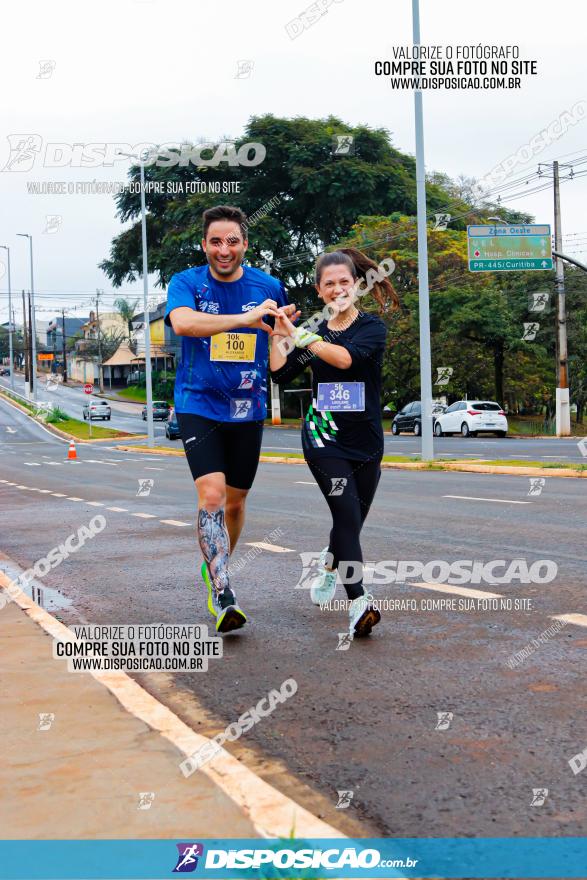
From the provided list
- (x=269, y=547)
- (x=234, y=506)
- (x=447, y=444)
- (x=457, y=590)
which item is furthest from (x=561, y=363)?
(x=234, y=506)

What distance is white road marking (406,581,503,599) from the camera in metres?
6.46

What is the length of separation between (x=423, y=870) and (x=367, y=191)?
54.8 m

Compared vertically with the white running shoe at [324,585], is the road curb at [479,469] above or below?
below

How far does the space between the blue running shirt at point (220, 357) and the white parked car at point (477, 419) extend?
3338 cm

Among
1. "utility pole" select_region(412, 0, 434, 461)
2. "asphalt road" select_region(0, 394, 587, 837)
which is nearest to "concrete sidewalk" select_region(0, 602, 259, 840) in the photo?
"asphalt road" select_region(0, 394, 587, 837)

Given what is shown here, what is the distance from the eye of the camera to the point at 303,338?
5387mm

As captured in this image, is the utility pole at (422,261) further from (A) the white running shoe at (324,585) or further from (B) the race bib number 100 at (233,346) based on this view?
(B) the race bib number 100 at (233,346)

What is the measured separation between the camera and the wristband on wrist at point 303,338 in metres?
5.38

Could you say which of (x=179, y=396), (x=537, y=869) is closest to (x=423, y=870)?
(x=537, y=869)

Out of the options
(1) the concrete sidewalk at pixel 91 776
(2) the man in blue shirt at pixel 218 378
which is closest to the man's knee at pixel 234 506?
(2) the man in blue shirt at pixel 218 378

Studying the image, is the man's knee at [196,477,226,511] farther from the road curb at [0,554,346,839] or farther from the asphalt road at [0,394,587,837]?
the road curb at [0,554,346,839]

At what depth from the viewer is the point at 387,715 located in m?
4.12

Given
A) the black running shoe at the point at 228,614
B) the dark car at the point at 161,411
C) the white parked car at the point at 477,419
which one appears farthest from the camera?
the dark car at the point at 161,411

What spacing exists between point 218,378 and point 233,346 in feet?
0.59
